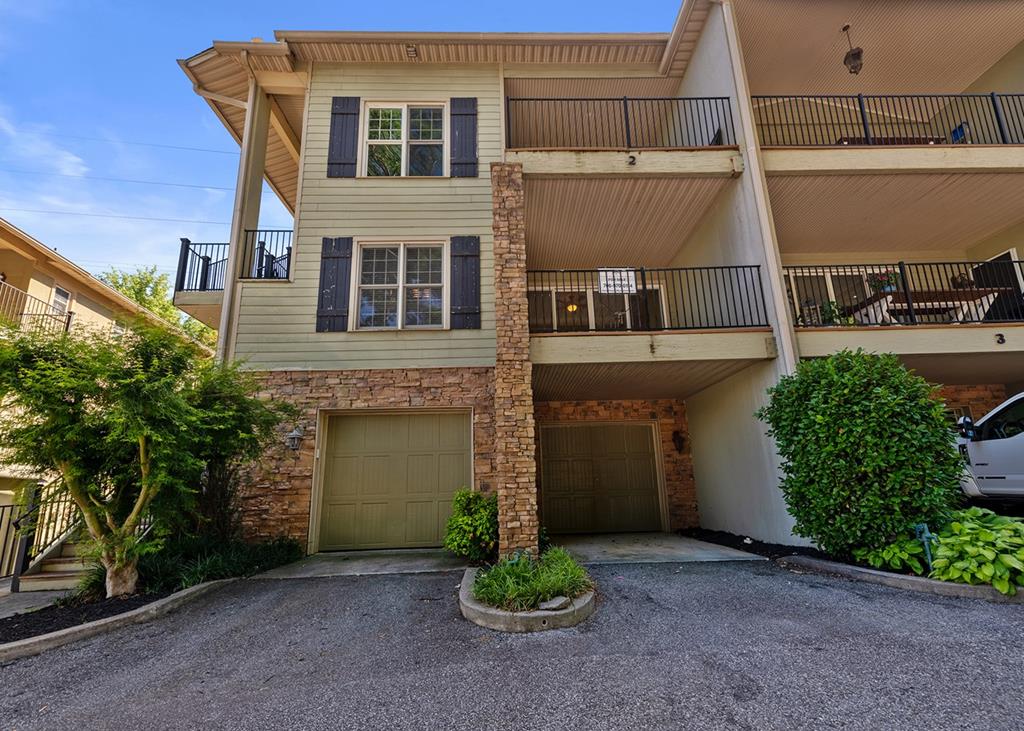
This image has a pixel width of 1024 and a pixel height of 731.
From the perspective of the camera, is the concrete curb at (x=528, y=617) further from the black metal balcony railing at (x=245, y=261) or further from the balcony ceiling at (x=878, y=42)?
the balcony ceiling at (x=878, y=42)

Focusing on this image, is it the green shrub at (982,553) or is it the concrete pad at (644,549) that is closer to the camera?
the green shrub at (982,553)

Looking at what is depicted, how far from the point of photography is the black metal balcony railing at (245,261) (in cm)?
813

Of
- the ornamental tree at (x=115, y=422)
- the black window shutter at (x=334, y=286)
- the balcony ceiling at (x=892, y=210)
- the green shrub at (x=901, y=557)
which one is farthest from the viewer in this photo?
the black window shutter at (x=334, y=286)

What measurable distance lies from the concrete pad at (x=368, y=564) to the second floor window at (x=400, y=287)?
3.64 metres

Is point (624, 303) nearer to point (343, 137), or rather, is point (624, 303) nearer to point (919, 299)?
point (919, 299)

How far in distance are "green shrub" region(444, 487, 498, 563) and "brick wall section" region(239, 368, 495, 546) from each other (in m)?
1.07

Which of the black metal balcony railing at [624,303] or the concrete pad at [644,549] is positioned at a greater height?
the black metal balcony railing at [624,303]

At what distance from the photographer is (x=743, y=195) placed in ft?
23.6

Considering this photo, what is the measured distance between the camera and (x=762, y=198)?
22.8ft

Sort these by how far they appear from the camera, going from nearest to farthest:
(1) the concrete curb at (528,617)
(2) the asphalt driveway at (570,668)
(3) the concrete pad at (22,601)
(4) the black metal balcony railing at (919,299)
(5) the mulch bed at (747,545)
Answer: (2) the asphalt driveway at (570,668) < (1) the concrete curb at (528,617) < (3) the concrete pad at (22,601) < (5) the mulch bed at (747,545) < (4) the black metal balcony railing at (919,299)

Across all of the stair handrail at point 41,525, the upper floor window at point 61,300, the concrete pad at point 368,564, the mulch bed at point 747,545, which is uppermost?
the upper floor window at point 61,300

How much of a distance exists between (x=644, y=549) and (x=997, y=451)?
16.1 feet

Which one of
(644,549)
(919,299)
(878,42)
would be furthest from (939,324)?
(878,42)

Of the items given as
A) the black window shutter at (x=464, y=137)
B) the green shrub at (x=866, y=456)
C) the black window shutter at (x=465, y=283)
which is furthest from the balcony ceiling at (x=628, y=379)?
the black window shutter at (x=464, y=137)
